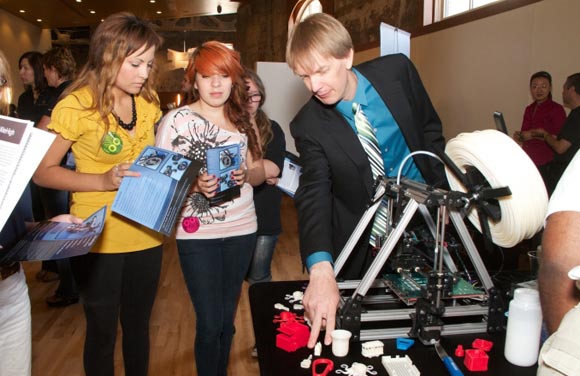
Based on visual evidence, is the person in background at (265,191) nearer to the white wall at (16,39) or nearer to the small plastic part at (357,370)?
the small plastic part at (357,370)

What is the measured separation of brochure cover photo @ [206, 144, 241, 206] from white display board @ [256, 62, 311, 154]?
2.13m

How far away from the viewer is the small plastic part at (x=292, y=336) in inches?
44.9

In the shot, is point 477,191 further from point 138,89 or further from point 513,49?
point 513,49

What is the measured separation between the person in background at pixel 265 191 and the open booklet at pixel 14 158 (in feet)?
4.47

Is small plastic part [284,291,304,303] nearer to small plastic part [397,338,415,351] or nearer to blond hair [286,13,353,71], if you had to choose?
small plastic part [397,338,415,351]

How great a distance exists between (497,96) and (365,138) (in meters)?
3.08

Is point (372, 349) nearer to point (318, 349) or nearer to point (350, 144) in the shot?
point (318, 349)

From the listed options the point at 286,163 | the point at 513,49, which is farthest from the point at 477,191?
the point at 513,49

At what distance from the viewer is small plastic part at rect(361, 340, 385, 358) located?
111cm

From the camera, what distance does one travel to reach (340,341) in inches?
43.2

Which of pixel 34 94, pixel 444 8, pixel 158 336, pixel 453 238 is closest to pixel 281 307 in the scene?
pixel 453 238

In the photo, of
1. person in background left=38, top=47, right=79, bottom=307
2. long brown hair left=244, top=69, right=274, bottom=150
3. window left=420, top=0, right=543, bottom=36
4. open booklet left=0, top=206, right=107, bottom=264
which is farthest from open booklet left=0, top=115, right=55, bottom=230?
window left=420, top=0, right=543, bottom=36

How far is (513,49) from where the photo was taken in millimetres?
3920

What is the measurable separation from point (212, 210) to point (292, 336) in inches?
33.2
